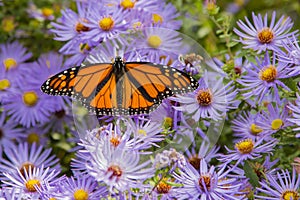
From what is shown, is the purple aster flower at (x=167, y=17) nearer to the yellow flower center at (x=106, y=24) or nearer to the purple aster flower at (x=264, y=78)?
the yellow flower center at (x=106, y=24)

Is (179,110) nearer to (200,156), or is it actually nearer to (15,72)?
(200,156)

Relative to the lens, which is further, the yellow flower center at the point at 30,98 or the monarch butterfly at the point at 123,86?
the yellow flower center at the point at 30,98

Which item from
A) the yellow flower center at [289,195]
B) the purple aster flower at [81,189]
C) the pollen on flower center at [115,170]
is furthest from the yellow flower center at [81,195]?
the yellow flower center at [289,195]

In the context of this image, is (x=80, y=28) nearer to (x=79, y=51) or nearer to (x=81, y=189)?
(x=79, y=51)

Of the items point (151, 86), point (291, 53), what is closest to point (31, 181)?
point (151, 86)

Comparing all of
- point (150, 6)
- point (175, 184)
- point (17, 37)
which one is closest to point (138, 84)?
point (175, 184)
